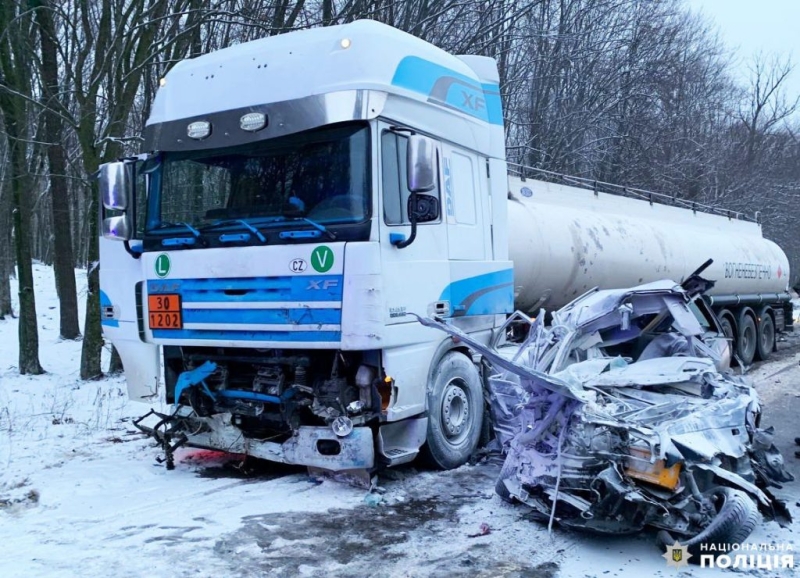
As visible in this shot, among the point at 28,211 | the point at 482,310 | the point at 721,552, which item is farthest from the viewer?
the point at 28,211

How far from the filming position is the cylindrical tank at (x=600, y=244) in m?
8.71

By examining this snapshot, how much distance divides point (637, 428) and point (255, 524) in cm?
274

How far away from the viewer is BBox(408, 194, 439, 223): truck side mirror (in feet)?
18.9

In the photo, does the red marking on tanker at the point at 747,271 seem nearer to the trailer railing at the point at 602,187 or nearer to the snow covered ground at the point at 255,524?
the trailer railing at the point at 602,187

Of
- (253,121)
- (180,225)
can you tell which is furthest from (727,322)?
(180,225)

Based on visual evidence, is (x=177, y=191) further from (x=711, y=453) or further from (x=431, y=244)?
(x=711, y=453)

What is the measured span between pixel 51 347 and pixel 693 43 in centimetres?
2527

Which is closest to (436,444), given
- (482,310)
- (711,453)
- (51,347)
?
(482,310)

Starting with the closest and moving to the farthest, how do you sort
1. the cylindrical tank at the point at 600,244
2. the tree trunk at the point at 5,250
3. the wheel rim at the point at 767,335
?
the cylindrical tank at the point at 600,244 → the wheel rim at the point at 767,335 → the tree trunk at the point at 5,250

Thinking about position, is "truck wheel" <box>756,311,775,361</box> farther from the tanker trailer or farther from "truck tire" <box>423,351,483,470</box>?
"truck tire" <box>423,351,483,470</box>

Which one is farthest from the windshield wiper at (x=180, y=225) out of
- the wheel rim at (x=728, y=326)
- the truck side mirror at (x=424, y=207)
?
the wheel rim at (x=728, y=326)

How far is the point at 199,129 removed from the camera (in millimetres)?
6219

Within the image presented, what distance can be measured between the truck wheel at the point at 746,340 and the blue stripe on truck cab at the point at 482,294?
888 cm

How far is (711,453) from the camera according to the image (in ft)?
15.3
